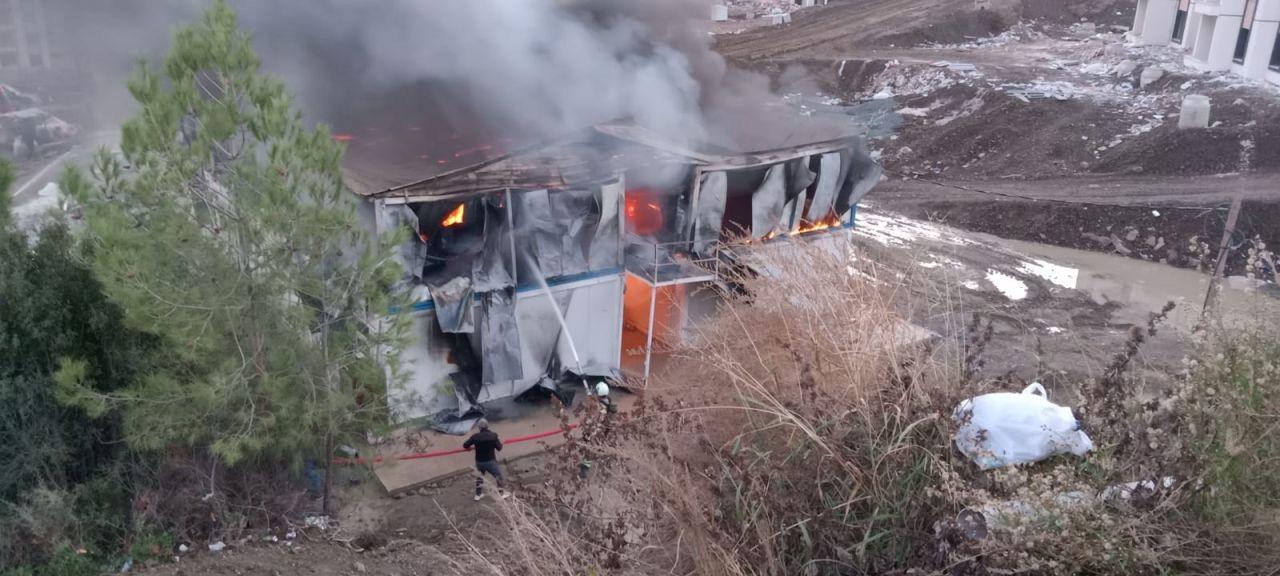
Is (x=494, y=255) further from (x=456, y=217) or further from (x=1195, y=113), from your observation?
(x=1195, y=113)

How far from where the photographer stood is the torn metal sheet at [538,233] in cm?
1064

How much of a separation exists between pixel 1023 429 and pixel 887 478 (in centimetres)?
91

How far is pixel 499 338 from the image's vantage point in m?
10.8

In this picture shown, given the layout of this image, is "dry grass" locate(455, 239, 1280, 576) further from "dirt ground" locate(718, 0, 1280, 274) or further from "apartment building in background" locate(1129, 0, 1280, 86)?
"apartment building in background" locate(1129, 0, 1280, 86)

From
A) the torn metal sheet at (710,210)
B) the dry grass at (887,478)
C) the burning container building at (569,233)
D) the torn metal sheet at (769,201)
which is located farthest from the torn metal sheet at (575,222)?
the dry grass at (887,478)

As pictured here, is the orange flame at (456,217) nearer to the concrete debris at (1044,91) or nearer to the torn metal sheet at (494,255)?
the torn metal sheet at (494,255)

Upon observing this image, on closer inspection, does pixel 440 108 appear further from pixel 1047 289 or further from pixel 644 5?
pixel 1047 289

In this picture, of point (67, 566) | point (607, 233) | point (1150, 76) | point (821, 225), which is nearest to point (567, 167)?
point (607, 233)

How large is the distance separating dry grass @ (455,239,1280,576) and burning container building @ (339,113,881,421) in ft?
17.3

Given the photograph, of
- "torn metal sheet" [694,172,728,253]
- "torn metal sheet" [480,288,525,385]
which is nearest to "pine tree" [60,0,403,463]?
"torn metal sheet" [480,288,525,385]

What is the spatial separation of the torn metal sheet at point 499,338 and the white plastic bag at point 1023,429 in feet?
22.8

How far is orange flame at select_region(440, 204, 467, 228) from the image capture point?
34.1 ft

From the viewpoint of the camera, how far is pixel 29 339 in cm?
801

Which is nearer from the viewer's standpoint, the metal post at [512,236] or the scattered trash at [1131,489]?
the scattered trash at [1131,489]
